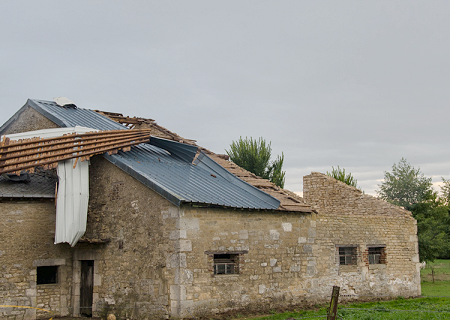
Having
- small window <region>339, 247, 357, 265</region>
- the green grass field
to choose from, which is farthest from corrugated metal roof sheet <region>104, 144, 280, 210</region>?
small window <region>339, 247, 357, 265</region>

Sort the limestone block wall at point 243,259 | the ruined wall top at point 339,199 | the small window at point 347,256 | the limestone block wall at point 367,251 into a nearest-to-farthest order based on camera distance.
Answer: the limestone block wall at point 243,259 → the limestone block wall at point 367,251 → the small window at point 347,256 → the ruined wall top at point 339,199

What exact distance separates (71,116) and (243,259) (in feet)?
25.6

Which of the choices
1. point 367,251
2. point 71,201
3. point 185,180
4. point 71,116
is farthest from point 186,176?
point 367,251

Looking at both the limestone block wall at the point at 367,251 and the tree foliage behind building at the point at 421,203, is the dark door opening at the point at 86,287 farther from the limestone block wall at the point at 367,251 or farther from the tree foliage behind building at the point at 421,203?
the tree foliage behind building at the point at 421,203

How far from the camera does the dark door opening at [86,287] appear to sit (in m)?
13.4

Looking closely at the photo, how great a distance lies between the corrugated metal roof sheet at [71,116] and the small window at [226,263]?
5.95 metres

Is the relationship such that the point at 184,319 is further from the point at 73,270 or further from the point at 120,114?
the point at 120,114

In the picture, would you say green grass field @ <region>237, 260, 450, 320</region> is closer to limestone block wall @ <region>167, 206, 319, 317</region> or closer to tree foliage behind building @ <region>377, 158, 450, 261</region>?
limestone block wall @ <region>167, 206, 319, 317</region>

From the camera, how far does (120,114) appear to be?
1992 cm

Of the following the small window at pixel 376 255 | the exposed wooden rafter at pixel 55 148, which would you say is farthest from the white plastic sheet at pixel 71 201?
the small window at pixel 376 255

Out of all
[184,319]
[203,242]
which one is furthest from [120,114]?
[184,319]

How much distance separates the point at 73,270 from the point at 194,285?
13.5 feet

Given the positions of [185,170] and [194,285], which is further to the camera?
[185,170]

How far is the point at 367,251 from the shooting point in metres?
15.9
